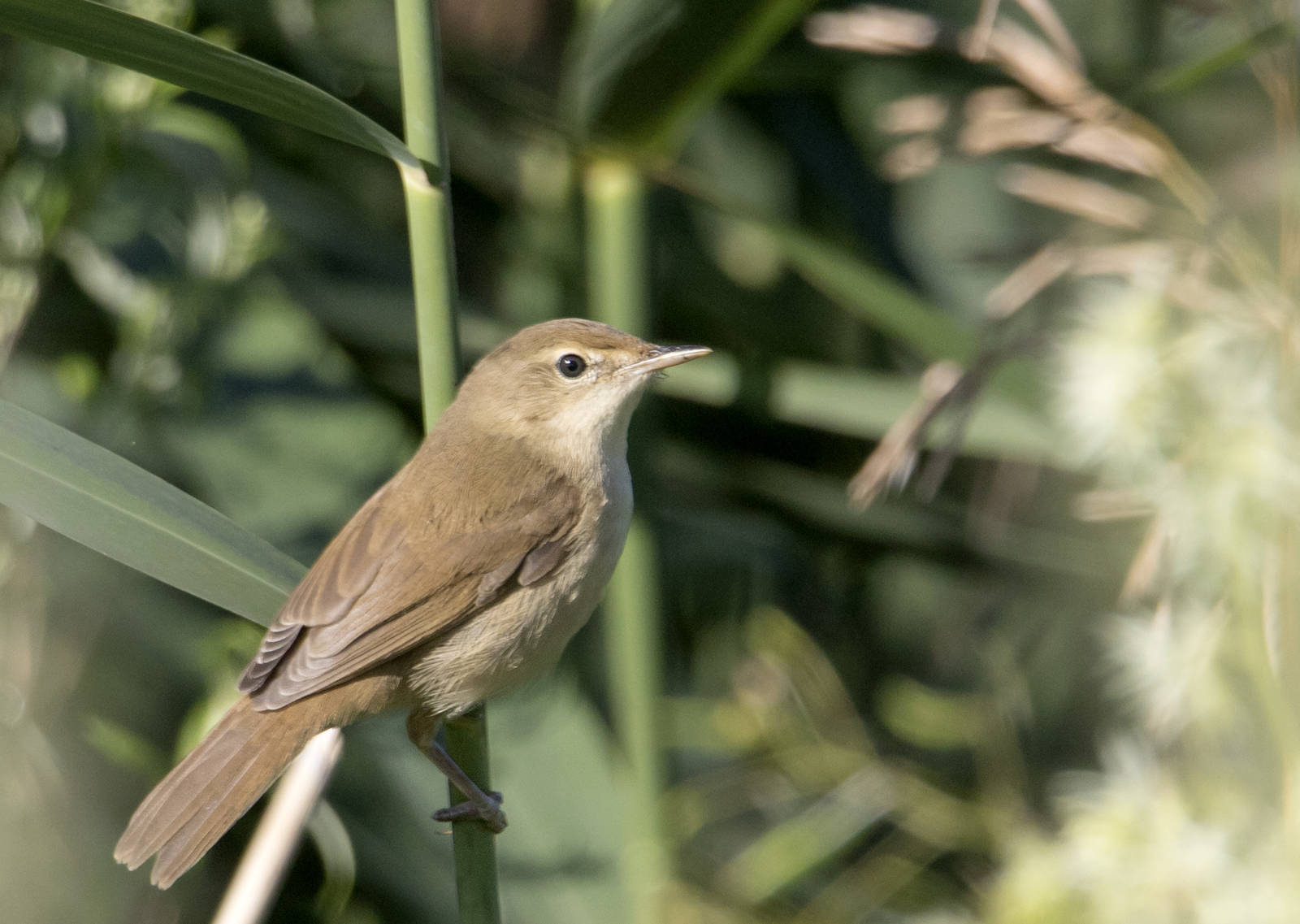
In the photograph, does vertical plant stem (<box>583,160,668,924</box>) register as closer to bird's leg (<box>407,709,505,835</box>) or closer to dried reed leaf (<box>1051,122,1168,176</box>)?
bird's leg (<box>407,709,505,835</box>)

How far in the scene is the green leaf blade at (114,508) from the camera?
4.53 ft

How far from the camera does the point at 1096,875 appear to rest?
1.33 m

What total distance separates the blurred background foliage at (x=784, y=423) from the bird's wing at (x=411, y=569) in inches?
19.0

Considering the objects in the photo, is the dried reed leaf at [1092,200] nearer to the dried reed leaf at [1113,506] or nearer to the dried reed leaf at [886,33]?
the dried reed leaf at [886,33]

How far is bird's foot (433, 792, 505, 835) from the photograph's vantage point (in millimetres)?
1635

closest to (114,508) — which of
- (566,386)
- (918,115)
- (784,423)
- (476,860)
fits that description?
(476,860)

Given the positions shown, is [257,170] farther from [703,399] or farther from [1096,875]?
[1096,875]

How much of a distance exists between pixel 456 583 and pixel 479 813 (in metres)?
0.38

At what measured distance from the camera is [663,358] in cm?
208

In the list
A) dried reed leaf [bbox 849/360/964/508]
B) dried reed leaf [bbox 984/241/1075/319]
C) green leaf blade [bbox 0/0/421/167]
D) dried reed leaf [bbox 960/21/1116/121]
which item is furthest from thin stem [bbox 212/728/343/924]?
dried reed leaf [bbox 960/21/1116/121]

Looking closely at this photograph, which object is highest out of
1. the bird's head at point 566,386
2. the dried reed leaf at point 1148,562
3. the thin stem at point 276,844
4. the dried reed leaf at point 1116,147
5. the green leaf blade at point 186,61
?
the green leaf blade at point 186,61

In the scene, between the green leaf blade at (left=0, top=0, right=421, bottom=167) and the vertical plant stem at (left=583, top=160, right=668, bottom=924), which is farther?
the vertical plant stem at (left=583, top=160, right=668, bottom=924)

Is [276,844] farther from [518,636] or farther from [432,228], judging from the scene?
[432,228]

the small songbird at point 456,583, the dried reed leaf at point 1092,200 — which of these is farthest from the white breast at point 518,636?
the dried reed leaf at point 1092,200
